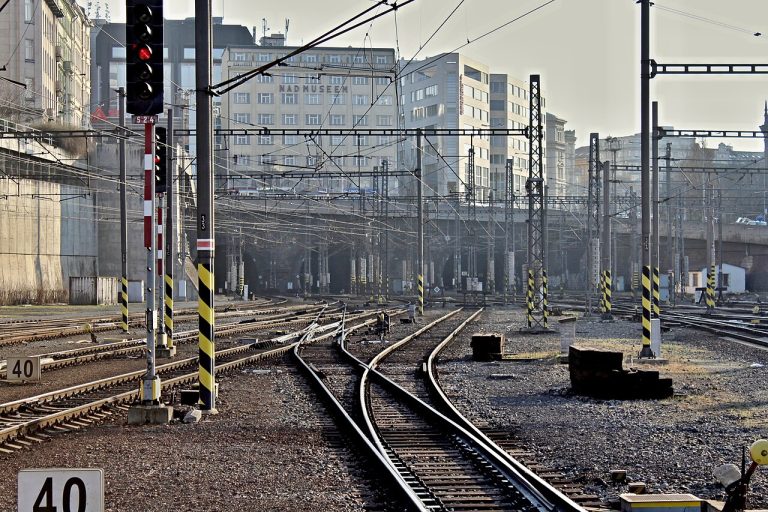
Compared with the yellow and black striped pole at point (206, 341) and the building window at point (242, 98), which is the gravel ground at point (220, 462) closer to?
the yellow and black striped pole at point (206, 341)

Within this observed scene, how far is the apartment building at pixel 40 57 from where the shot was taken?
81.8 metres

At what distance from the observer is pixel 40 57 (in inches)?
3438

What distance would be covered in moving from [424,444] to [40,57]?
8185 cm

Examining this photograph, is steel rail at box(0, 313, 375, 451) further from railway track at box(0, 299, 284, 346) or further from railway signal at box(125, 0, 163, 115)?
railway track at box(0, 299, 284, 346)

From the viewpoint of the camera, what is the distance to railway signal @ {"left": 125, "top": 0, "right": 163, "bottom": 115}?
44.4ft

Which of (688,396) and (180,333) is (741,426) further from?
(180,333)

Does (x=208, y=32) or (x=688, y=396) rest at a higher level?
(x=208, y=32)

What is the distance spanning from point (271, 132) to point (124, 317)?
7.33 metres

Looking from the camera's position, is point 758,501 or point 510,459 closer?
point 758,501

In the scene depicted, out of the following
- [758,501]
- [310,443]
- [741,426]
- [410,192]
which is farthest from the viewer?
[410,192]

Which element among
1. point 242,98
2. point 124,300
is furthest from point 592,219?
point 242,98

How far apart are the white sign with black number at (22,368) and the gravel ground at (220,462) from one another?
15.0 feet

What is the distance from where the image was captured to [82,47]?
374 ft

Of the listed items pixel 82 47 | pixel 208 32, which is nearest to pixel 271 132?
pixel 208 32
